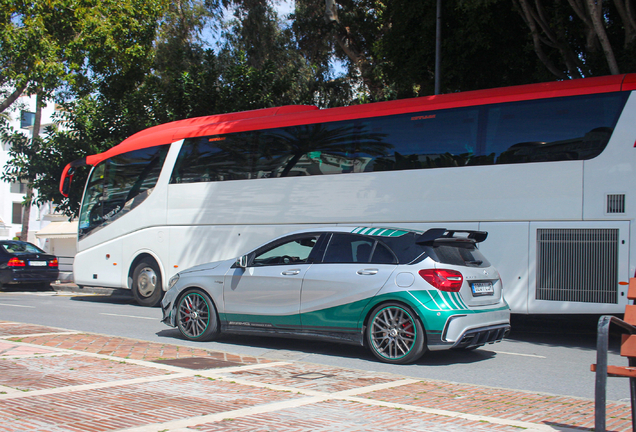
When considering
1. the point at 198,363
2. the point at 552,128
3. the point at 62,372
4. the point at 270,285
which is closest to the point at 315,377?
the point at 198,363

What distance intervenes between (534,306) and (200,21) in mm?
22126

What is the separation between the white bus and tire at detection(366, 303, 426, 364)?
3.13 meters

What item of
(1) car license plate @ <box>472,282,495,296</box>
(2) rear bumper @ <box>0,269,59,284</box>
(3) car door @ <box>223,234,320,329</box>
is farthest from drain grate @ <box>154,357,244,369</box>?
(2) rear bumper @ <box>0,269,59,284</box>

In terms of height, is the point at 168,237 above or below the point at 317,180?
below

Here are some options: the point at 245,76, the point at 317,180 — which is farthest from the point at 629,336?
the point at 245,76

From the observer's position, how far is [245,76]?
20.7 m

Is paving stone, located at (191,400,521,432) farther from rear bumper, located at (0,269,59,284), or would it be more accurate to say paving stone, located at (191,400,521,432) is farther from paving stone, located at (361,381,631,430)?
rear bumper, located at (0,269,59,284)

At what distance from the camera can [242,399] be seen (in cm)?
513

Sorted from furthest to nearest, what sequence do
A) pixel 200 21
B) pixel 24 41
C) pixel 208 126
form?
pixel 200 21 → pixel 24 41 → pixel 208 126

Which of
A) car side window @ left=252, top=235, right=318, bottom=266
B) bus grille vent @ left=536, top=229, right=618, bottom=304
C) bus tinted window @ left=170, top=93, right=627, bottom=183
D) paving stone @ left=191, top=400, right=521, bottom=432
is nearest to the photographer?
paving stone @ left=191, top=400, right=521, bottom=432

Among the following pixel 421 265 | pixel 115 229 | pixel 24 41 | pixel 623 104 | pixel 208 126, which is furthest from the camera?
pixel 24 41

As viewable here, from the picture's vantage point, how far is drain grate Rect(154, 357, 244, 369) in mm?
6559

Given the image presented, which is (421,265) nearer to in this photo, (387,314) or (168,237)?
(387,314)

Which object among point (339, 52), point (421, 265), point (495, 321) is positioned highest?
point (339, 52)
